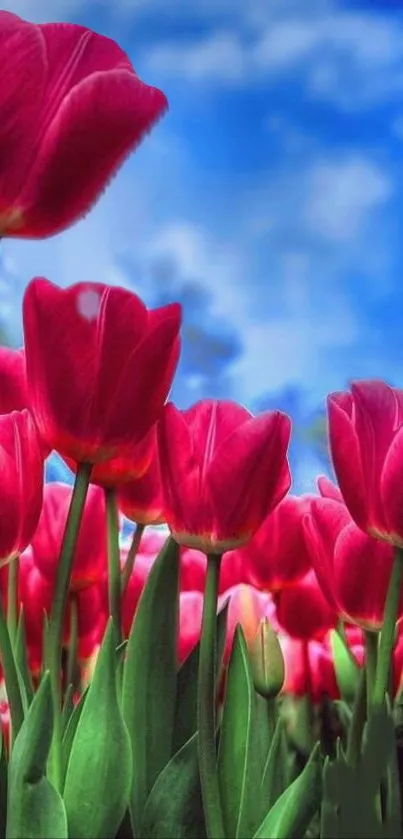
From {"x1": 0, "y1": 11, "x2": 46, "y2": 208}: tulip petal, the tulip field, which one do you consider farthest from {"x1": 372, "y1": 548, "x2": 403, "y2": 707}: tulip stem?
{"x1": 0, "y1": 11, "x2": 46, "y2": 208}: tulip petal

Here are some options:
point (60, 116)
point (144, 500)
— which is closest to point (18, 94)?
point (60, 116)

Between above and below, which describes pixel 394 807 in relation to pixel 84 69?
below

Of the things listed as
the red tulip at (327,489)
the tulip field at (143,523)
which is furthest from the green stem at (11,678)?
the red tulip at (327,489)

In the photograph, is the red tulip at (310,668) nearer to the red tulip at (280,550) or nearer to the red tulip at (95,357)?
the red tulip at (280,550)

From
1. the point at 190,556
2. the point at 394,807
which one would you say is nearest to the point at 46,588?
the point at 190,556

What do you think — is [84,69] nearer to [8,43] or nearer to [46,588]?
[8,43]

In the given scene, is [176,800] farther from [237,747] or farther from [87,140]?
[87,140]
